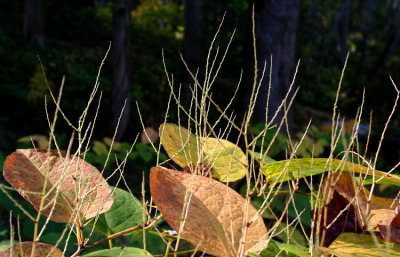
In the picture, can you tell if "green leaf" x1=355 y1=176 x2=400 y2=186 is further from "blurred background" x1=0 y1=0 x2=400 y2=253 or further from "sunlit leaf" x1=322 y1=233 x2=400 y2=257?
"blurred background" x1=0 y1=0 x2=400 y2=253

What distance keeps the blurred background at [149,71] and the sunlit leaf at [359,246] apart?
3.12 ft

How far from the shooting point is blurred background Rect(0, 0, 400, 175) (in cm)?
341

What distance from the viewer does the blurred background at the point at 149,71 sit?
3.41 m

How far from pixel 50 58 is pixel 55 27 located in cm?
391

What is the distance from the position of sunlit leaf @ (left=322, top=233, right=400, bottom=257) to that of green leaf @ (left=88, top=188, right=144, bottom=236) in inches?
13.1

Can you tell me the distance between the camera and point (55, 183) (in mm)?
597

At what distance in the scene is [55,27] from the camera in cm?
1375

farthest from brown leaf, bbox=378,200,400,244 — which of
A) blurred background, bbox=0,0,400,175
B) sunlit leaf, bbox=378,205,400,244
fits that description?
blurred background, bbox=0,0,400,175

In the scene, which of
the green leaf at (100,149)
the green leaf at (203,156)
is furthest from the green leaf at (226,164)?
the green leaf at (100,149)

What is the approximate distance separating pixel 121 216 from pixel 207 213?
0.90 ft

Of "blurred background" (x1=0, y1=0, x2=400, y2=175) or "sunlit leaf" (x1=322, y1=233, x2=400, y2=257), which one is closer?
"sunlit leaf" (x1=322, y1=233, x2=400, y2=257)

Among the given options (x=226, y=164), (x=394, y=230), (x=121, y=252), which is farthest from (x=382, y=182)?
(x=121, y=252)

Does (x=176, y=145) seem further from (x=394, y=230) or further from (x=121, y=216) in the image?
(x=394, y=230)

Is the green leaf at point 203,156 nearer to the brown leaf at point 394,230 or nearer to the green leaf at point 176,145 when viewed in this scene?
the green leaf at point 176,145
